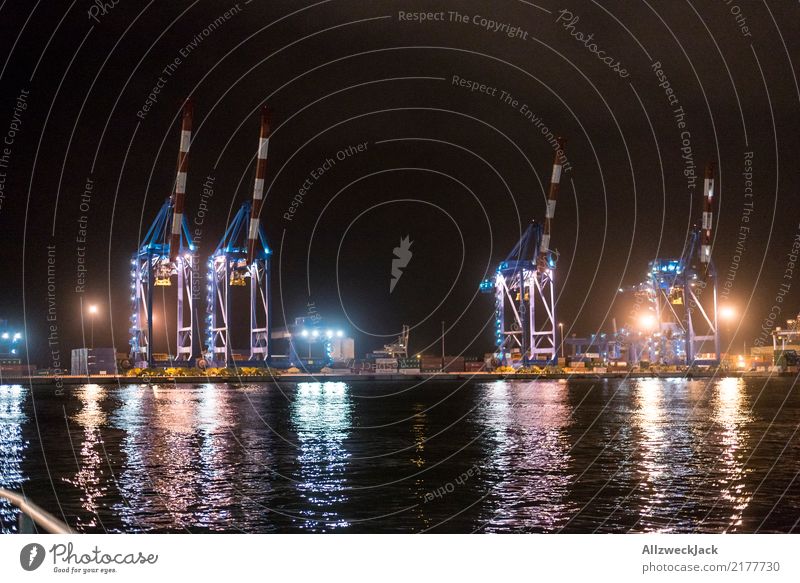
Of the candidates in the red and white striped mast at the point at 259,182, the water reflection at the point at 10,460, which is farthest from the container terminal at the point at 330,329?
the water reflection at the point at 10,460

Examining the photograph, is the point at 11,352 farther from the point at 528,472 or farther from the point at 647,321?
the point at 528,472

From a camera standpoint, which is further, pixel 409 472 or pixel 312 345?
pixel 312 345

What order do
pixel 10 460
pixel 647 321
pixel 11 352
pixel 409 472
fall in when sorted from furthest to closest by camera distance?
1. pixel 647 321
2. pixel 11 352
3. pixel 10 460
4. pixel 409 472

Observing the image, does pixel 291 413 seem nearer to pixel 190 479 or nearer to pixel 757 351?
pixel 190 479

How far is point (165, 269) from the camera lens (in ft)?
436

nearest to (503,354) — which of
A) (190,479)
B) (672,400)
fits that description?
(672,400)

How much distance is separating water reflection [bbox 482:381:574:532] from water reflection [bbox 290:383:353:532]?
10.8 ft

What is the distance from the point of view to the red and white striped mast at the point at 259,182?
128625 mm

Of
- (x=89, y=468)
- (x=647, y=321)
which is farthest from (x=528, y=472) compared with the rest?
(x=647, y=321)

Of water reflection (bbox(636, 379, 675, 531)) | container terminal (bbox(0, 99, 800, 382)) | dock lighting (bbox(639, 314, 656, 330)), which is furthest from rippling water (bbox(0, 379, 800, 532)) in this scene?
dock lighting (bbox(639, 314, 656, 330))

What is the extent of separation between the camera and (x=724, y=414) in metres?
49.2

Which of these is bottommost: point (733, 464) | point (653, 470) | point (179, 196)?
point (733, 464)

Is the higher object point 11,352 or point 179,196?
point 179,196

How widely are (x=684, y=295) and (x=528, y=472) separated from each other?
14216cm
